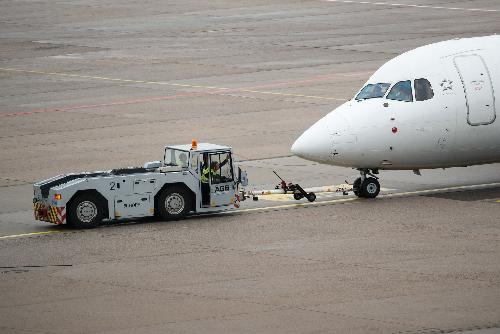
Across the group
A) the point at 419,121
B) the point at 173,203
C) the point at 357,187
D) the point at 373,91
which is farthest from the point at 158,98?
the point at 173,203

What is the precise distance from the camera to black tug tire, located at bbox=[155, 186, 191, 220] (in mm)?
40469

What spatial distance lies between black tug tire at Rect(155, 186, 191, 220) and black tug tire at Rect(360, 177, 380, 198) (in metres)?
5.34

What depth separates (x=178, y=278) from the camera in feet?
109

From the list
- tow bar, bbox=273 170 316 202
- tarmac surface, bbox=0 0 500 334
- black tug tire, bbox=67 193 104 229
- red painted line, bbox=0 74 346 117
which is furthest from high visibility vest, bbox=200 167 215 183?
red painted line, bbox=0 74 346 117

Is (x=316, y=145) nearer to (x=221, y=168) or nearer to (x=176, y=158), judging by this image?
(x=221, y=168)

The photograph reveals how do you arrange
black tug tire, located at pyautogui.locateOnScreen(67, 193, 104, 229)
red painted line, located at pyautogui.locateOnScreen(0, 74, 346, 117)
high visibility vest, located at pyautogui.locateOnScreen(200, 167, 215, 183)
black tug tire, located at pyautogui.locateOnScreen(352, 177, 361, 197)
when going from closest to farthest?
black tug tire, located at pyautogui.locateOnScreen(67, 193, 104, 229)
high visibility vest, located at pyautogui.locateOnScreen(200, 167, 215, 183)
black tug tire, located at pyautogui.locateOnScreen(352, 177, 361, 197)
red painted line, located at pyautogui.locateOnScreen(0, 74, 346, 117)

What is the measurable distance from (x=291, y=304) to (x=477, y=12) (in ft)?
219

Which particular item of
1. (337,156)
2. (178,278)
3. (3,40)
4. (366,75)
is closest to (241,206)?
(337,156)

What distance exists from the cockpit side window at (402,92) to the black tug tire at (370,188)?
248 centimetres

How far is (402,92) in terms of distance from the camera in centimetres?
4228

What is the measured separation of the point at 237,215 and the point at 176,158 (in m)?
2.47

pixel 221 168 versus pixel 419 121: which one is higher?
pixel 419 121

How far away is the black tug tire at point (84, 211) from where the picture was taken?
130 ft

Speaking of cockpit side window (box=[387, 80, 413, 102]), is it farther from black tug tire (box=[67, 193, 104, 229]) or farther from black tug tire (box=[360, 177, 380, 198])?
black tug tire (box=[67, 193, 104, 229])
